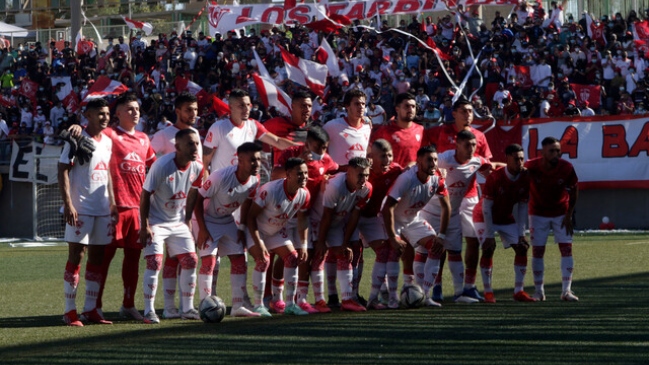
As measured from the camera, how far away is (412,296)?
39.9 feet

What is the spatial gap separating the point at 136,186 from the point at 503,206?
4.07 meters

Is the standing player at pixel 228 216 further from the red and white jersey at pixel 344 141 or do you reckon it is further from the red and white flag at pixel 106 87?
the red and white flag at pixel 106 87

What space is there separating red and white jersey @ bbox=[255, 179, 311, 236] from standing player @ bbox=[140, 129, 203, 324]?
70cm

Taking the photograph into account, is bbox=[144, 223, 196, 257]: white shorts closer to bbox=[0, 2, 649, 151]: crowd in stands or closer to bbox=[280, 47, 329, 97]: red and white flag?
bbox=[280, 47, 329, 97]: red and white flag

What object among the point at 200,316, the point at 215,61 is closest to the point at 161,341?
the point at 200,316

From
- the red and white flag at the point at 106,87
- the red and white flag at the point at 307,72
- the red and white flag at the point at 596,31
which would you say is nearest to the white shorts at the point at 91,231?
the red and white flag at the point at 106,87

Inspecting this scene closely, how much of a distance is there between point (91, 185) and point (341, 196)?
247 cm

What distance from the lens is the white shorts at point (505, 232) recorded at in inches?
521

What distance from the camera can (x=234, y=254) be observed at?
11.8 meters

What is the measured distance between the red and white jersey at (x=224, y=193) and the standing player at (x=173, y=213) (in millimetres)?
140

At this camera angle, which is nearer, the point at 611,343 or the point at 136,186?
the point at 611,343

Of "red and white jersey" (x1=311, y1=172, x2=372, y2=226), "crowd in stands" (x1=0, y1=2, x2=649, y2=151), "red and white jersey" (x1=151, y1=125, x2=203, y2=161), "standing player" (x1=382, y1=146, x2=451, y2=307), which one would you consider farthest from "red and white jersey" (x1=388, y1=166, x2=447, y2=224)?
"crowd in stands" (x1=0, y1=2, x2=649, y2=151)

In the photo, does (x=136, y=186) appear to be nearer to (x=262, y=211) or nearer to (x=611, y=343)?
(x=262, y=211)

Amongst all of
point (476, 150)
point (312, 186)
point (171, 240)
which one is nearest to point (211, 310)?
point (171, 240)
